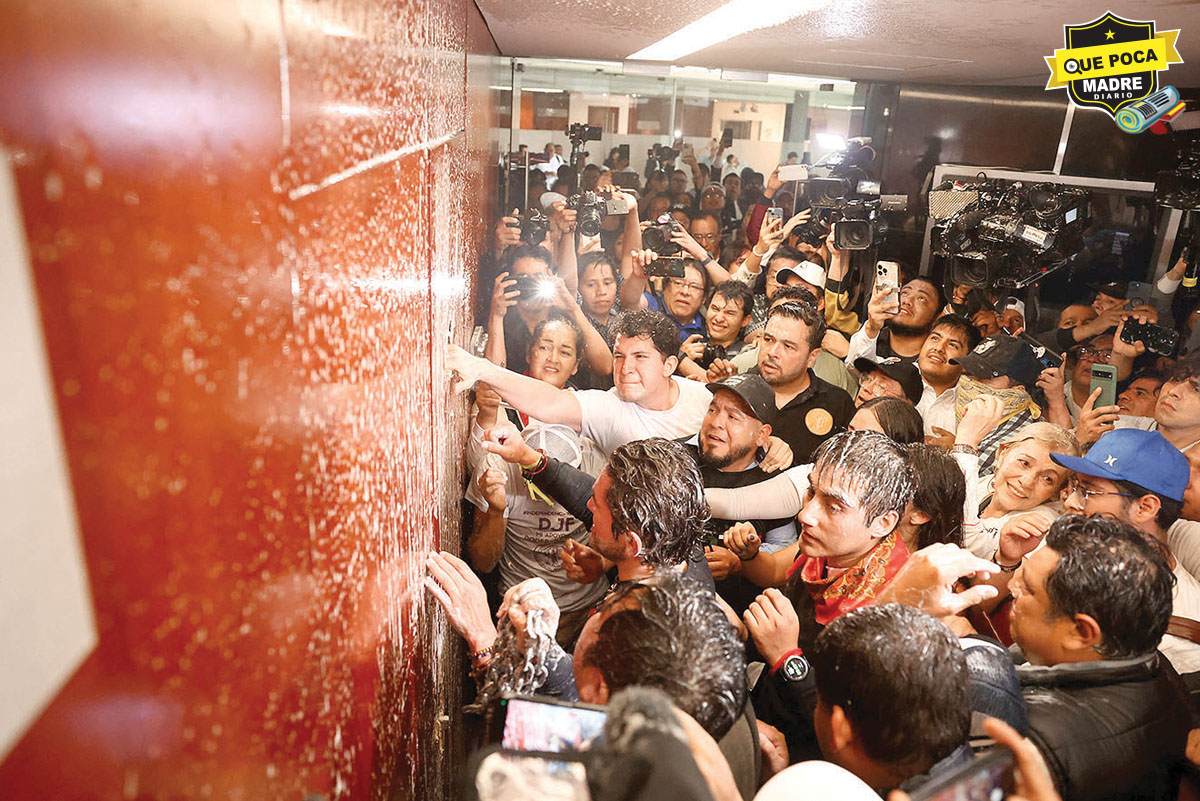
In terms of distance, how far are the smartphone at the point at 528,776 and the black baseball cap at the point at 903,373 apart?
9.67 feet

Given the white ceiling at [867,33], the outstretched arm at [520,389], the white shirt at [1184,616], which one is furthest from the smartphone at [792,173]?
the white shirt at [1184,616]

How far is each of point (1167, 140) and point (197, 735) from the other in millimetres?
5523

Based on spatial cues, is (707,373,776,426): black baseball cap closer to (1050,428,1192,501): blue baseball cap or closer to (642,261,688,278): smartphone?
(1050,428,1192,501): blue baseball cap

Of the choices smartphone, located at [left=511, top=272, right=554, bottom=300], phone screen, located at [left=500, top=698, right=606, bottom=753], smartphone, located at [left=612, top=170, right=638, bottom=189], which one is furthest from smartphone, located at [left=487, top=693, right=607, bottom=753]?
smartphone, located at [left=612, top=170, right=638, bottom=189]

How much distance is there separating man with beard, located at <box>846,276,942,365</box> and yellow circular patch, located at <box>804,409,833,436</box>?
33.1 inches

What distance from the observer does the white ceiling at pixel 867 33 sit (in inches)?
80.8

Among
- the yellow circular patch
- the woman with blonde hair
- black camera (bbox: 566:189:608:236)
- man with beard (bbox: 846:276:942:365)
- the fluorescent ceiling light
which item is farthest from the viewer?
black camera (bbox: 566:189:608:236)

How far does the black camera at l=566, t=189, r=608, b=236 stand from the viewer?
3.91 metres

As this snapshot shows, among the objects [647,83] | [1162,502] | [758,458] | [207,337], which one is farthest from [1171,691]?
[647,83]

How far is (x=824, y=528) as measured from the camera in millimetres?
1844

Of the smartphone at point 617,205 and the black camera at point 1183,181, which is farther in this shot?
the smartphone at point 617,205

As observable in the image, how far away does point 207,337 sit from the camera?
0.42 meters

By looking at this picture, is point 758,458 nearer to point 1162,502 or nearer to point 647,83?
point 1162,502

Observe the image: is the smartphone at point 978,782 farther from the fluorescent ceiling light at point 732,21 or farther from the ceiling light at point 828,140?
the ceiling light at point 828,140
